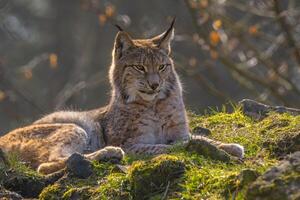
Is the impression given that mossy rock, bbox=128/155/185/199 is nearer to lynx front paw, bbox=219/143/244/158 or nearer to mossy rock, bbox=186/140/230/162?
mossy rock, bbox=186/140/230/162

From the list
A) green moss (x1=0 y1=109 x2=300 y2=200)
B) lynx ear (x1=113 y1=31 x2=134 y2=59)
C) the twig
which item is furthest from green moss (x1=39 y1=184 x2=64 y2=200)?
the twig

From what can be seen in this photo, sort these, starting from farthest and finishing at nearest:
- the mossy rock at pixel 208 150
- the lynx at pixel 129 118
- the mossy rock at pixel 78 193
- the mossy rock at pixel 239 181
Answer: the lynx at pixel 129 118 < the mossy rock at pixel 208 150 < the mossy rock at pixel 78 193 < the mossy rock at pixel 239 181

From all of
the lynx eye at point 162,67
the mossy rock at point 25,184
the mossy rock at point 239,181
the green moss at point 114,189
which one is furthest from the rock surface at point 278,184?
the lynx eye at point 162,67

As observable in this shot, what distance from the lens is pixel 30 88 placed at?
69.3 ft

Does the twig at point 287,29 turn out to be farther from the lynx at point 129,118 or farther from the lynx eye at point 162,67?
the lynx eye at point 162,67

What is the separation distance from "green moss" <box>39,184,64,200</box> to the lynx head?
82.8 inches

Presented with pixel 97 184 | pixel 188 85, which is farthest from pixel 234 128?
pixel 188 85

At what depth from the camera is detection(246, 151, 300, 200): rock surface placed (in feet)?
18.7

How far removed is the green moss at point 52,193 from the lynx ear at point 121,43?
2.40m

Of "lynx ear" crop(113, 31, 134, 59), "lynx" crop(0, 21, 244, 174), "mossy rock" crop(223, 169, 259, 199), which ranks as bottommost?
"mossy rock" crop(223, 169, 259, 199)

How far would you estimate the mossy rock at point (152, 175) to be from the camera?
6.64 metres

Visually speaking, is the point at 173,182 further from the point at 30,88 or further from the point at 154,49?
the point at 30,88

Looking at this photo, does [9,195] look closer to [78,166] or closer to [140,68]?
[78,166]

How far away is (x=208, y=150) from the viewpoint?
7156mm
